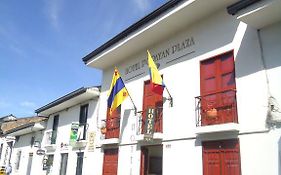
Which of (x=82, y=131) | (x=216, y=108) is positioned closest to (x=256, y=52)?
(x=216, y=108)

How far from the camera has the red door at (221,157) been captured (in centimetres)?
935

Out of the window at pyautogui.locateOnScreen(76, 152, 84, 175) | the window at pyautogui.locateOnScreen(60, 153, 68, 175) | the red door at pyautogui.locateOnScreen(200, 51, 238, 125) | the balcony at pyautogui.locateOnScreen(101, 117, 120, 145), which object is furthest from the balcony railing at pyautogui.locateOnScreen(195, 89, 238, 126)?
the window at pyautogui.locateOnScreen(60, 153, 68, 175)

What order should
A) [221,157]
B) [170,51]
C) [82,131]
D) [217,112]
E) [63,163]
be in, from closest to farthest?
1. [221,157]
2. [217,112]
3. [170,51]
4. [82,131]
5. [63,163]

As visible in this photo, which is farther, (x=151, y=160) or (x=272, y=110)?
(x=151, y=160)

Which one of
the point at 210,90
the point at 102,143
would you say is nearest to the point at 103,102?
the point at 102,143

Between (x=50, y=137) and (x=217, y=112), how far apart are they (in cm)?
1515

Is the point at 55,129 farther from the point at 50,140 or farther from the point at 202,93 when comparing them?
the point at 202,93

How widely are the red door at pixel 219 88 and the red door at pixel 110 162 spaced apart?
5.76 meters

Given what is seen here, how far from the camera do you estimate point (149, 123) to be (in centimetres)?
1228

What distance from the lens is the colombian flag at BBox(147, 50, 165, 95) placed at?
11.6 m

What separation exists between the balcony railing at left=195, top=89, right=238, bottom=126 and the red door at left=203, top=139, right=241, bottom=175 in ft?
2.20

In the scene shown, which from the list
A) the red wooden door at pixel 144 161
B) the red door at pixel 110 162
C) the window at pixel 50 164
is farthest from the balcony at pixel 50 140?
the red wooden door at pixel 144 161

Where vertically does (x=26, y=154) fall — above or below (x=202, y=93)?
below

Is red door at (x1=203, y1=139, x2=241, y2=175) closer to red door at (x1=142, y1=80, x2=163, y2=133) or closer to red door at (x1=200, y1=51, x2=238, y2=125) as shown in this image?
red door at (x1=200, y1=51, x2=238, y2=125)
